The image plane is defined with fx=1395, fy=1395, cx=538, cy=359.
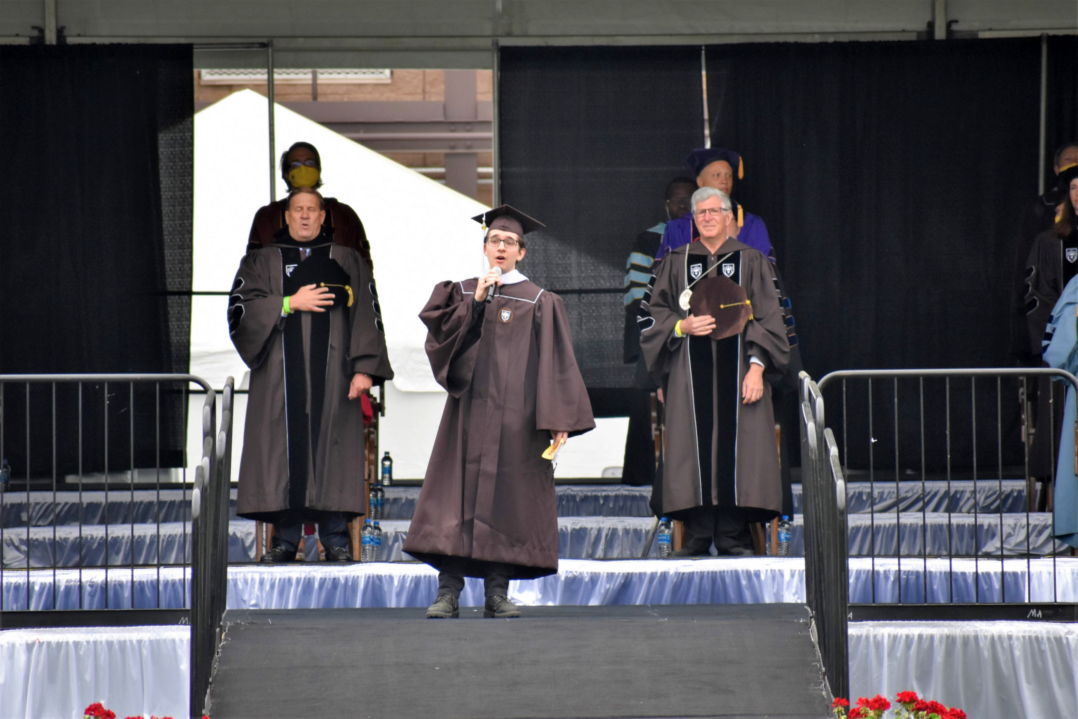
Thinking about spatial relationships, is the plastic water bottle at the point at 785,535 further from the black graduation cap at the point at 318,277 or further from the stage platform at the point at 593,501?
the black graduation cap at the point at 318,277

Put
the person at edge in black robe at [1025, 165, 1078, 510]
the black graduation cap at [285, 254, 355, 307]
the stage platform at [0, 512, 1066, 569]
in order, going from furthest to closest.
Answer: the person at edge in black robe at [1025, 165, 1078, 510] < the stage platform at [0, 512, 1066, 569] < the black graduation cap at [285, 254, 355, 307]

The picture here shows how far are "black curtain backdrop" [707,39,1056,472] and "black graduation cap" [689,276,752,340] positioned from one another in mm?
2094

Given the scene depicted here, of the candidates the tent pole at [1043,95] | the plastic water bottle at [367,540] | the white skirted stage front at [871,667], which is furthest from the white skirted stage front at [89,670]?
the tent pole at [1043,95]

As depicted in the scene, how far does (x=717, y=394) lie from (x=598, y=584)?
1.04 meters

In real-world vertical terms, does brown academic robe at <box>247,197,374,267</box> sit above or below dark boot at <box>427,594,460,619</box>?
above

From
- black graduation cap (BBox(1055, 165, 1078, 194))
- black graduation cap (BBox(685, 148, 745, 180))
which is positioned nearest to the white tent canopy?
black graduation cap (BBox(685, 148, 745, 180))

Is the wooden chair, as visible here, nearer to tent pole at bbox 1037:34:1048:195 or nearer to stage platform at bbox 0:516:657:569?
stage platform at bbox 0:516:657:569

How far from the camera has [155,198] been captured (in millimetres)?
8133

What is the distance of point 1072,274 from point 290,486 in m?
4.19

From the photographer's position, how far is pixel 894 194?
8.30m

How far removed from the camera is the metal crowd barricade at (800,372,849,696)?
14.6 ft

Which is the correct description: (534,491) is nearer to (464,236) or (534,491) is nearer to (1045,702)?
(1045,702)

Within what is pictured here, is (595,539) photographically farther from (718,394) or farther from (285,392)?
(285,392)

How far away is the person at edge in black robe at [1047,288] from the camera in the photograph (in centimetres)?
726
